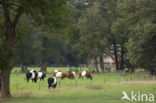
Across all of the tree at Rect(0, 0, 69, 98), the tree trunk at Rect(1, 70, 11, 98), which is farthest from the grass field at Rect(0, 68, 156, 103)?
the tree at Rect(0, 0, 69, 98)

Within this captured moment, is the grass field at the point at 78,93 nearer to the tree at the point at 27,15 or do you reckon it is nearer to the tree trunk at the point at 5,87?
the tree trunk at the point at 5,87

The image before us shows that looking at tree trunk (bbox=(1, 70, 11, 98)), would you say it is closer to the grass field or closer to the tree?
the tree

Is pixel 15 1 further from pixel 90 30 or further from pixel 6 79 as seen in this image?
pixel 90 30

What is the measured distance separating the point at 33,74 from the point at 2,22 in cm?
1629

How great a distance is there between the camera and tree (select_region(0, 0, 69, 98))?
2241cm

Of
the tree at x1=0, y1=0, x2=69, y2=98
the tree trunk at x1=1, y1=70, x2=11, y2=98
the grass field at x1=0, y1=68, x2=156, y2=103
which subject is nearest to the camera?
the grass field at x1=0, y1=68, x2=156, y2=103

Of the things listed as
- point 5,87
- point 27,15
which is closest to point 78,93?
point 5,87

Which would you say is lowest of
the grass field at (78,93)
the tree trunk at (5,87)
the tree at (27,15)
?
the grass field at (78,93)

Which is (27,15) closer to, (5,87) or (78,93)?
(5,87)

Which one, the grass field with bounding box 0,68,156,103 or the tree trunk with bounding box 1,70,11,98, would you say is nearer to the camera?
the grass field with bounding box 0,68,156,103

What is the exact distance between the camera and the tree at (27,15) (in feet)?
73.5

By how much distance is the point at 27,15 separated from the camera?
A: 24078mm

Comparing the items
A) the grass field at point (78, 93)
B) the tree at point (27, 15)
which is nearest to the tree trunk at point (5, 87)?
the tree at point (27, 15)

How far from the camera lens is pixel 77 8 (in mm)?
69688
